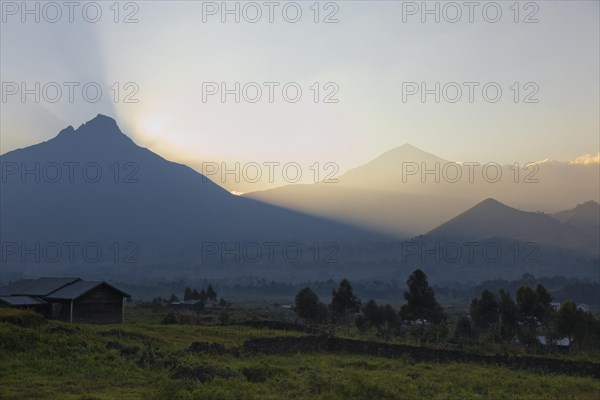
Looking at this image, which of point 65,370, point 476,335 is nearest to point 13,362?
point 65,370

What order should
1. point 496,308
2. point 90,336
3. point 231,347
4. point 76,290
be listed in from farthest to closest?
1. point 496,308
2. point 76,290
3. point 231,347
4. point 90,336

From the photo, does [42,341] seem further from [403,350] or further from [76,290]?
[403,350]

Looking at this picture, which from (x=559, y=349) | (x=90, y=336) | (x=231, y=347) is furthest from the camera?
(x=559, y=349)

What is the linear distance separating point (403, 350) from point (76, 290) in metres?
28.4

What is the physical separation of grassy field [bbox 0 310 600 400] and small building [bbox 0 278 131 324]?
415 inches

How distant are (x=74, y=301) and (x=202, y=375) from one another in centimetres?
2676

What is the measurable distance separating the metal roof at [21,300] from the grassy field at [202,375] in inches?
411

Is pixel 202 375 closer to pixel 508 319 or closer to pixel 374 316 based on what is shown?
pixel 508 319

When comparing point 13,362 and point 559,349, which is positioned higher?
point 13,362

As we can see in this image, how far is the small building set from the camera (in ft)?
155

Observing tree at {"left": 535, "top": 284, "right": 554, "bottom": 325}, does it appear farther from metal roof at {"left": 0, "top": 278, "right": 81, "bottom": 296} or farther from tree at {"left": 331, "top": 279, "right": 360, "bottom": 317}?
metal roof at {"left": 0, "top": 278, "right": 81, "bottom": 296}

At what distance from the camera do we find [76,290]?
49.0 metres

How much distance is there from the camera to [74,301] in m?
47.3

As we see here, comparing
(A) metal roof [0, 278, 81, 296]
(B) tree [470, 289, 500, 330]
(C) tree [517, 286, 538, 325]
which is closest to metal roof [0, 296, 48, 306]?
(A) metal roof [0, 278, 81, 296]
